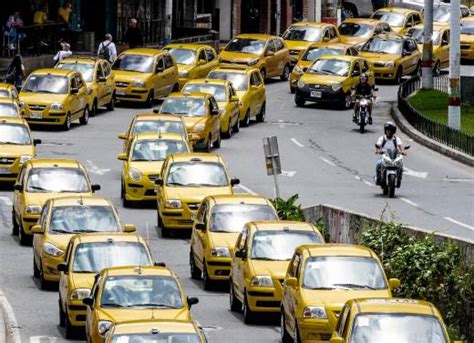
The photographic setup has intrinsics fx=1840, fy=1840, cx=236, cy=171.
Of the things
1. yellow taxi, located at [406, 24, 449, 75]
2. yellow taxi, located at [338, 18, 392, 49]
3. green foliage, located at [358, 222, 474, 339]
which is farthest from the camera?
yellow taxi, located at [338, 18, 392, 49]

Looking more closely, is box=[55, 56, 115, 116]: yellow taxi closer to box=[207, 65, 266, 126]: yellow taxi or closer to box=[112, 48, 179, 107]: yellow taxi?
box=[112, 48, 179, 107]: yellow taxi

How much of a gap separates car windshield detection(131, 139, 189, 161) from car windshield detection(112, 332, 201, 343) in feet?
64.9

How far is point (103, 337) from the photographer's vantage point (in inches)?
917

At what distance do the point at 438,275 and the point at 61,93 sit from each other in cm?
2672

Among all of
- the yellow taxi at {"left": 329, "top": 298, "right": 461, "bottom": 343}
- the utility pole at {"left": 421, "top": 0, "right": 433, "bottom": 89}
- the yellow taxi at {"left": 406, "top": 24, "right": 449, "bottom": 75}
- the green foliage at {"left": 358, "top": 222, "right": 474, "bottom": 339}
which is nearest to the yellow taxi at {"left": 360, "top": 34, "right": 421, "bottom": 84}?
the yellow taxi at {"left": 406, "top": 24, "right": 449, "bottom": 75}

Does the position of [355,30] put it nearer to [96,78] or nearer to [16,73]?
[16,73]

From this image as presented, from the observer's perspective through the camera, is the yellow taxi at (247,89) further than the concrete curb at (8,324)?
Yes

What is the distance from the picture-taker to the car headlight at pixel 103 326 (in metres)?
23.5

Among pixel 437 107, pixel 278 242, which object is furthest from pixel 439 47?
pixel 278 242

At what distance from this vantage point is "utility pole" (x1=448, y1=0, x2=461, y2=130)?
2047 inches

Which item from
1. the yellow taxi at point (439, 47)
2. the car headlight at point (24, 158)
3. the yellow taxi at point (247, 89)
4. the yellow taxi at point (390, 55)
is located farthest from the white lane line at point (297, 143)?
the yellow taxi at point (439, 47)

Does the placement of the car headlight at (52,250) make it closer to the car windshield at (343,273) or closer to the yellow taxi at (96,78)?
the car windshield at (343,273)

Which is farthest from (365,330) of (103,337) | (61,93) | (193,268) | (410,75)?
(410,75)

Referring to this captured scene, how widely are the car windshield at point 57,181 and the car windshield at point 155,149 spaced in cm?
401
